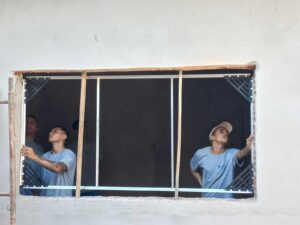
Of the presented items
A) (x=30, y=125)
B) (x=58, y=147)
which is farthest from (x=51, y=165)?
(x=30, y=125)

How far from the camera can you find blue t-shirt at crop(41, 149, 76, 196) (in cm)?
586

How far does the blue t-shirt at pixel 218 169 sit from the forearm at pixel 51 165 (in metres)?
1.34

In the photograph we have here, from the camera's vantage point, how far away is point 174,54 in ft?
18.1

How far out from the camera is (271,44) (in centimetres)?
540

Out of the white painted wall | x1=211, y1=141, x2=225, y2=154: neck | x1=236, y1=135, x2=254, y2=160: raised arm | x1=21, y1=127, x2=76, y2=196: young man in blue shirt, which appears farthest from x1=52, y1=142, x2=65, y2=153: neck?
x1=236, y1=135, x2=254, y2=160: raised arm

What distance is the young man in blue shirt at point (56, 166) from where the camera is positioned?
19.0 ft

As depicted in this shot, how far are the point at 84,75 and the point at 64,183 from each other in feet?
3.45

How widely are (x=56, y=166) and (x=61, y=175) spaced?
0.39 ft

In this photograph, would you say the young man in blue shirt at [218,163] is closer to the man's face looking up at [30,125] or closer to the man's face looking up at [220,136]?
the man's face looking up at [220,136]

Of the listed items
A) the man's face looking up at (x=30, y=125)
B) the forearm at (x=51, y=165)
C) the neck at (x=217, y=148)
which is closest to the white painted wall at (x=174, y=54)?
the forearm at (x=51, y=165)

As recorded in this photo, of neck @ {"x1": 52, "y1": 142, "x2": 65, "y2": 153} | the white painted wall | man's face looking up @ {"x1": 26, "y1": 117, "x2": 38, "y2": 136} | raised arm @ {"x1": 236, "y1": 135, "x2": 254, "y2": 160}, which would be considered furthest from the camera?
man's face looking up @ {"x1": 26, "y1": 117, "x2": 38, "y2": 136}

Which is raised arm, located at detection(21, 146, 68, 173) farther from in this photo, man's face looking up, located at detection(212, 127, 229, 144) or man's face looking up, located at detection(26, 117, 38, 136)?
man's face looking up, located at detection(212, 127, 229, 144)

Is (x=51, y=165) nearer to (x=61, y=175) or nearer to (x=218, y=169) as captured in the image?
(x=61, y=175)

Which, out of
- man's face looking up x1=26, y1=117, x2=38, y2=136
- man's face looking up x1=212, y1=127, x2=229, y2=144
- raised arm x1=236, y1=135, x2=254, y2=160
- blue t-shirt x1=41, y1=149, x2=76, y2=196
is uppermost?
man's face looking up x1=26, y1=117, x2=38, y2=136
